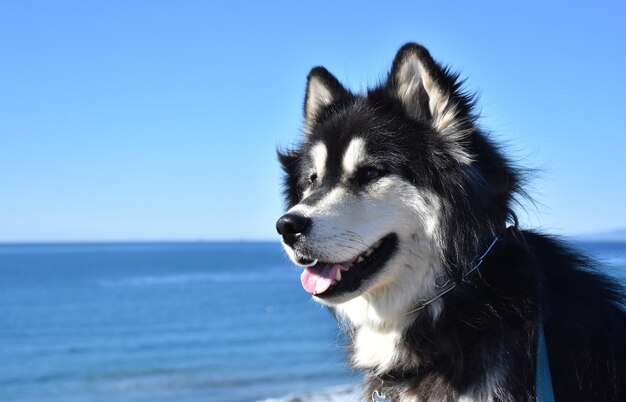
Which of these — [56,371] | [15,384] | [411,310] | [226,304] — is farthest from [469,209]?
[226,304]

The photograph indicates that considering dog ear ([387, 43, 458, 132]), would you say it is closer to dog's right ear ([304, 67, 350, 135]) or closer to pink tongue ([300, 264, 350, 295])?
dog's right ear ([304, 67, 350, 135])

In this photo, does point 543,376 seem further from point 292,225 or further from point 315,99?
point 315,99

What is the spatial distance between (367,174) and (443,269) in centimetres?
67

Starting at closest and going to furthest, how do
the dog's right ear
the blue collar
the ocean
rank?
the blue collar < the dog's right ear < the ocean

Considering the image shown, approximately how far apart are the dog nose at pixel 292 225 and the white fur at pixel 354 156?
49 centimetres

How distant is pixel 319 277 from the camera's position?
12.4ft

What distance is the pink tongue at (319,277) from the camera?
3.74 metres

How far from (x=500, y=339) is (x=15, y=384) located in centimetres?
1815

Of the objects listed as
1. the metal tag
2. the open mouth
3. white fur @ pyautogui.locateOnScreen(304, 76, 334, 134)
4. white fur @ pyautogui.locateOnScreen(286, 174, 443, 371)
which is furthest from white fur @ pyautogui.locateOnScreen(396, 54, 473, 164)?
the metal tag

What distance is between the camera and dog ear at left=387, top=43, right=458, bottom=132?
381 centimetres

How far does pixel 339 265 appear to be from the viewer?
3.74 m

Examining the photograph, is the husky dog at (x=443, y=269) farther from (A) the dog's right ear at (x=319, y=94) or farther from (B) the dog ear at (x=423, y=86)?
(A) the dog's right ear at (x=319, y=94)

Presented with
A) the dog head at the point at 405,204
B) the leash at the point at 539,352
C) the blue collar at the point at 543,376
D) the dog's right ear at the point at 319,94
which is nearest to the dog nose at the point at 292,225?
the dog head at the point at 405,204

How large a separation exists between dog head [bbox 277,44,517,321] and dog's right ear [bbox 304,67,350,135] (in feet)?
2.06
